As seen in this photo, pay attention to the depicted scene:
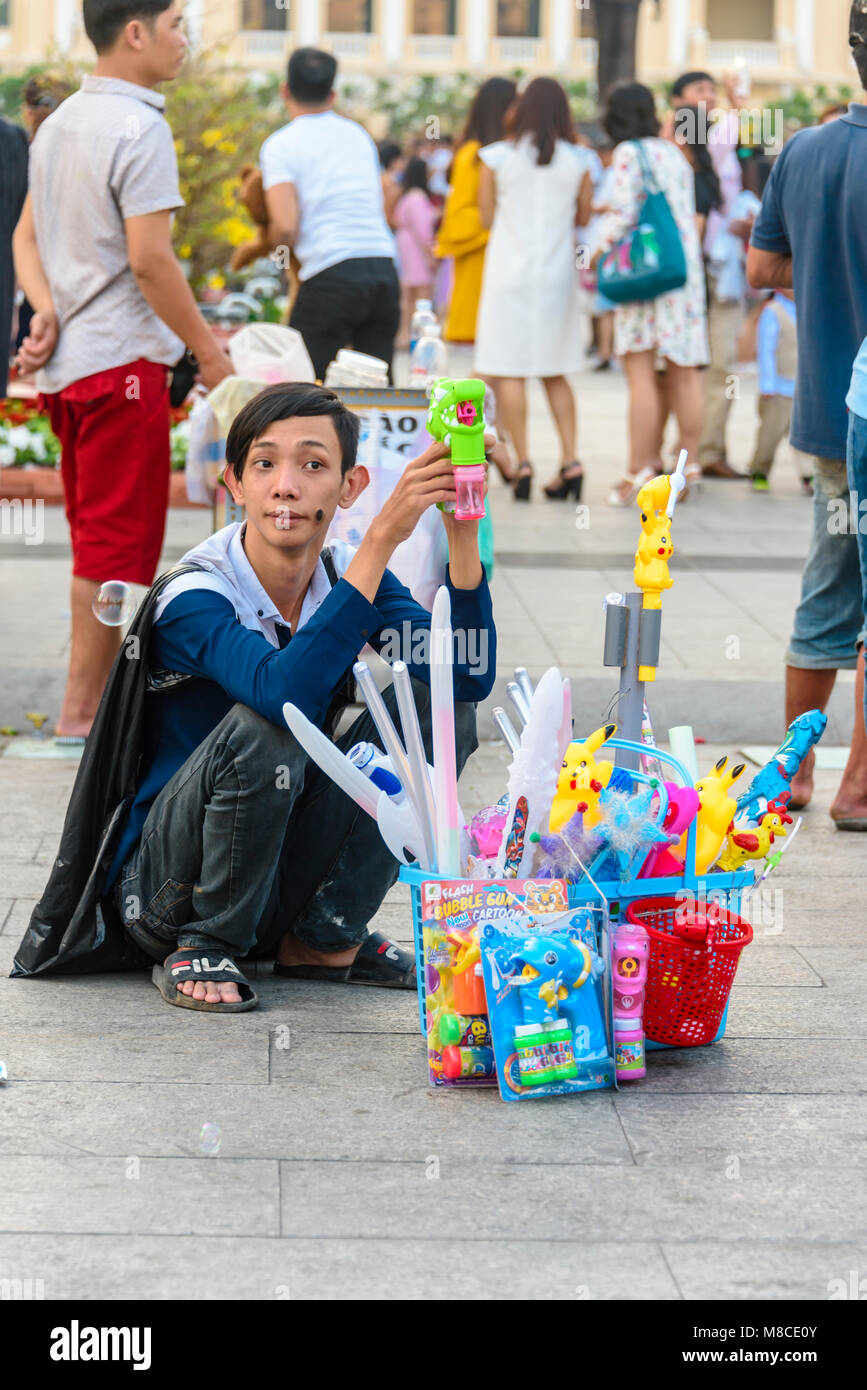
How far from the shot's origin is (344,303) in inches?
269

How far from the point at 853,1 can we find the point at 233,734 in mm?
2377

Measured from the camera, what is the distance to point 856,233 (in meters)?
4.23

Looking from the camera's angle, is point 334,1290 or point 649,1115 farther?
point 649,1115

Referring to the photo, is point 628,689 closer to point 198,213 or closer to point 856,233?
point 856,233

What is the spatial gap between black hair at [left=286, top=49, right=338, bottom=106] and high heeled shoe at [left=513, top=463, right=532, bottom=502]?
8.11 ft

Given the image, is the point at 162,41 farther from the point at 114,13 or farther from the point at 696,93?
the point at 696,93

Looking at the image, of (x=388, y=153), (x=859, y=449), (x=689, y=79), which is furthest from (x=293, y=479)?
(x=388, y=153)

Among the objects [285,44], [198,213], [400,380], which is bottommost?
[400,380]

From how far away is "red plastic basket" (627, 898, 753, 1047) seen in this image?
2855 mm

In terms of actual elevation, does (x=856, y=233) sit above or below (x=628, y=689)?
above

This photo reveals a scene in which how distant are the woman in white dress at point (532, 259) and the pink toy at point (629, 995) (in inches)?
237

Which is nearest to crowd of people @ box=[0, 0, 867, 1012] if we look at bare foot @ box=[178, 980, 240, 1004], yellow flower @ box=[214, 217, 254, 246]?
bare foot @ box=[178, 980, 240, 1004]

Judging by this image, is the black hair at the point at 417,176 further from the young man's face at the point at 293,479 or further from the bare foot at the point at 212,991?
the bare foot at the point at 212,991

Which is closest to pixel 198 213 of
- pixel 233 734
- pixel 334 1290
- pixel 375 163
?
pixel 375 163
